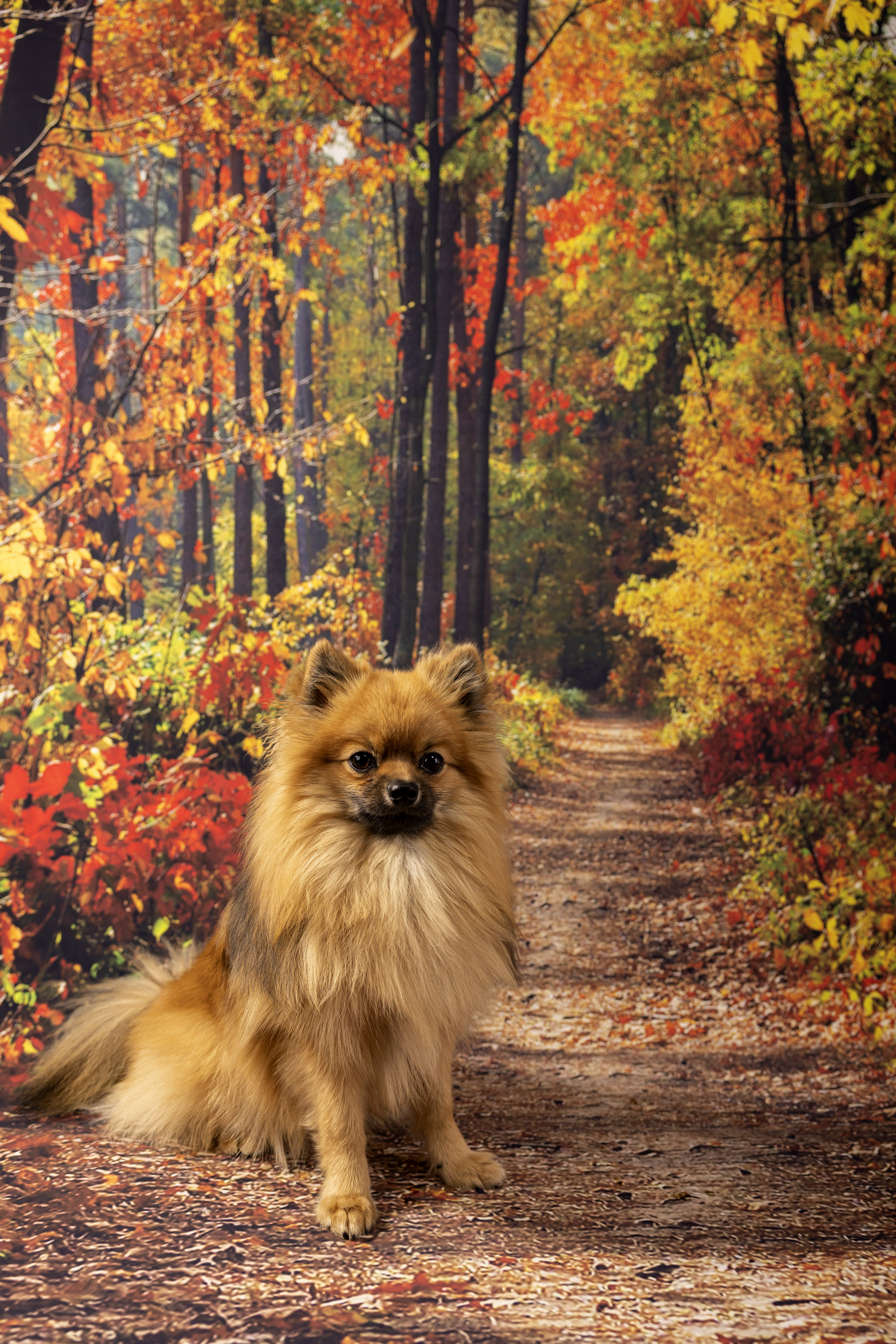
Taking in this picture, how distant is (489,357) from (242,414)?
4.49ft

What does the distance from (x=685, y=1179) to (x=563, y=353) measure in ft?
13.3

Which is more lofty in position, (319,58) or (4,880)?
(319,58)

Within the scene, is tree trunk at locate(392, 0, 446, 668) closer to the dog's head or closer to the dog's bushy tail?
the dog's bushy tail

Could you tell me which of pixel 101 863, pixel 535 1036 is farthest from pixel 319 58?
pixel 535 1036

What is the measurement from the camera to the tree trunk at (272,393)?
4996 mm

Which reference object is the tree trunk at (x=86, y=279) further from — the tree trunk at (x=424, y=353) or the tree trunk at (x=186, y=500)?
the tree trunk at (x=424, y=353)

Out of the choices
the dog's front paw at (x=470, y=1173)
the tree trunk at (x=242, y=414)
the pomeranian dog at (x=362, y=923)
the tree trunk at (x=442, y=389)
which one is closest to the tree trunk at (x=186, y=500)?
the tree trunk at (x=242, y=414)

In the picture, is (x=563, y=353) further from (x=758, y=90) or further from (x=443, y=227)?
(x=758, y=90)

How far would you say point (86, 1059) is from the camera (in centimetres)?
316

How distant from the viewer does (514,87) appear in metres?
5.25

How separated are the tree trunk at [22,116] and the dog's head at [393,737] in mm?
2551

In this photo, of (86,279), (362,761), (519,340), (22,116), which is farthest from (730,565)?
(22,116)

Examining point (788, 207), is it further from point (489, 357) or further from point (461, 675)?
point (461, 675)

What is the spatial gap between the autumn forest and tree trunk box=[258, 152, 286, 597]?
0.02 meters
